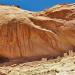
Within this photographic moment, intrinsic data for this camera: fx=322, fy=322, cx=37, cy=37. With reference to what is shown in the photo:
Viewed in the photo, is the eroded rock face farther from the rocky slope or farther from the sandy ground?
the sandy ground

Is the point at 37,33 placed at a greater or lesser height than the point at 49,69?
greater

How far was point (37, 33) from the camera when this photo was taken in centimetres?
1588

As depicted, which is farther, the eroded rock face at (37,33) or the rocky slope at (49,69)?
the eroded rock face at (37,33)

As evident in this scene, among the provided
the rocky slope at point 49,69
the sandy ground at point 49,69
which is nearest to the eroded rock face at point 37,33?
the rocky slope at point 49,69

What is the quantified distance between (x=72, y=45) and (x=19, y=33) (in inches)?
108

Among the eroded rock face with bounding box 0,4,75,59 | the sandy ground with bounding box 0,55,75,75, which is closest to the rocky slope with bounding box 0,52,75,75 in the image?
the sandy ground with bounding box 0,55,75,75

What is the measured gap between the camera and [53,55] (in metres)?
15.7

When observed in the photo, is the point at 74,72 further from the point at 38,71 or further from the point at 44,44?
the point at 44,44

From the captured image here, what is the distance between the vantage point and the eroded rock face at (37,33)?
15.7m

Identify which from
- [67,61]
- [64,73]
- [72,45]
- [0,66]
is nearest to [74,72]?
[64,73]

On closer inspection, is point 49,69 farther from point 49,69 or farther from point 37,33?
point 37,33

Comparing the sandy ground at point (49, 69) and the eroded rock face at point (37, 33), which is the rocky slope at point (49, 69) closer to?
the sandy ground at point (49, 69)

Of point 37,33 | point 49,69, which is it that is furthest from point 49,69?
point 37,33

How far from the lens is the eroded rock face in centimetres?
1573
